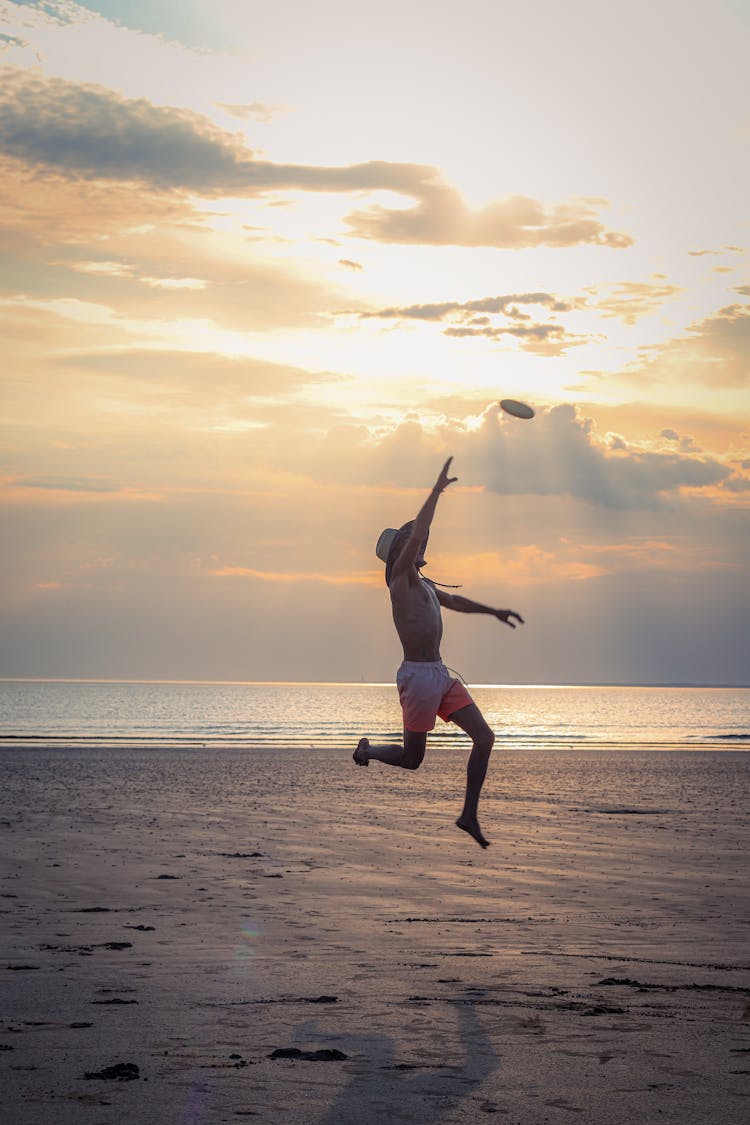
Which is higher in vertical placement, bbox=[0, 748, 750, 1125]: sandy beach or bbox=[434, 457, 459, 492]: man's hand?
bbox=[434, 457, 459, 492]: man's hand

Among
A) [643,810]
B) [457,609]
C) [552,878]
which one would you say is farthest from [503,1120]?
[643,810]

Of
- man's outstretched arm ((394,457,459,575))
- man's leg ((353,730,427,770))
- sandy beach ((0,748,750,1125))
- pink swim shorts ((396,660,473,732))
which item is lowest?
sandy beach ((0,748,750,1125))

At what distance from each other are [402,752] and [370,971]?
1.68 meters

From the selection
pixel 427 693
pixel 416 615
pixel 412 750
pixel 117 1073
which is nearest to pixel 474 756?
pixel 412 750

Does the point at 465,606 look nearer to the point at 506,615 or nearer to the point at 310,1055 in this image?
the point at 506,615

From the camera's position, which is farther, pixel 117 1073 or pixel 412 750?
pixel 412 750

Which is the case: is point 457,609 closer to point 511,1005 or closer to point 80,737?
point 511,1005

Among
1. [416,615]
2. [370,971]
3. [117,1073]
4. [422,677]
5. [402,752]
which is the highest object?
[416,615]

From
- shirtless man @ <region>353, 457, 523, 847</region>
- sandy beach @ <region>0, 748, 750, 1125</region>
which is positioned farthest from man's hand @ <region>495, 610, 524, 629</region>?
sandy beach @ <region>0, 748, 750, 1125</region>

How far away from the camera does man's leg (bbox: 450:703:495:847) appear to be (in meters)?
9.21

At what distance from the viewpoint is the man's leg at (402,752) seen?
9.22 metres

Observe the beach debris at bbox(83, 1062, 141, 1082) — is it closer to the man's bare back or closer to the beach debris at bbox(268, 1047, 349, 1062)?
the beach debris at bbox(268, 1047, 349, 1062)

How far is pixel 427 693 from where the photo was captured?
909cm

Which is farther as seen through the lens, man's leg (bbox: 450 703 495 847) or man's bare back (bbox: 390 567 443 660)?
man's leg (bbox: 450 703 495 847)
